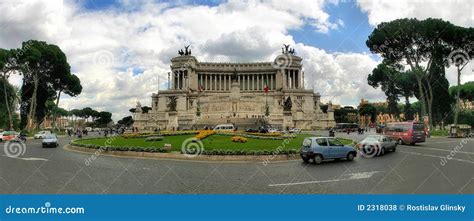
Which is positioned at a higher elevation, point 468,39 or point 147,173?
point 468,39

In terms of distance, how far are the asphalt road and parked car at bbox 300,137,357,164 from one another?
3.01ft

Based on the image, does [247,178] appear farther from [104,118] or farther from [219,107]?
[104,118]

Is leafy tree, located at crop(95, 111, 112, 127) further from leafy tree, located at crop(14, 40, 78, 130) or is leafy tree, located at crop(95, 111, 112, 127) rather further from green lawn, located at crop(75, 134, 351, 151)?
green lawn, located at crop(75, 134, 351, 151)

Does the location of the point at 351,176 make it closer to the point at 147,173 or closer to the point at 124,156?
the point at 147,173

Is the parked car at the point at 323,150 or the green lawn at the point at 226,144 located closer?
the parked car at the point at 323,150

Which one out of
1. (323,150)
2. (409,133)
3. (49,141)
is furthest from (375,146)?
(49,141)

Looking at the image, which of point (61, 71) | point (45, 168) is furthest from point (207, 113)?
point (45, 168)

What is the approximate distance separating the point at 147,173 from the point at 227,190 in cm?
590

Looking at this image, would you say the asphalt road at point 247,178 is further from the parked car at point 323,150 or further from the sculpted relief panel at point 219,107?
the sculpted relief panel at point 219,107

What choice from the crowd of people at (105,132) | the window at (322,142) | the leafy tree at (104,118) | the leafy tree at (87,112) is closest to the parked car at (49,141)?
the crowd of people at (105,132)

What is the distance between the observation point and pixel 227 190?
13.5 meters

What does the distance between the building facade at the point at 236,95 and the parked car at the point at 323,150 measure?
199ft

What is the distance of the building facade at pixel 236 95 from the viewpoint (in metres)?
95.1

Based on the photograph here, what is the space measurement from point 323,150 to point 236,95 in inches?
3082
